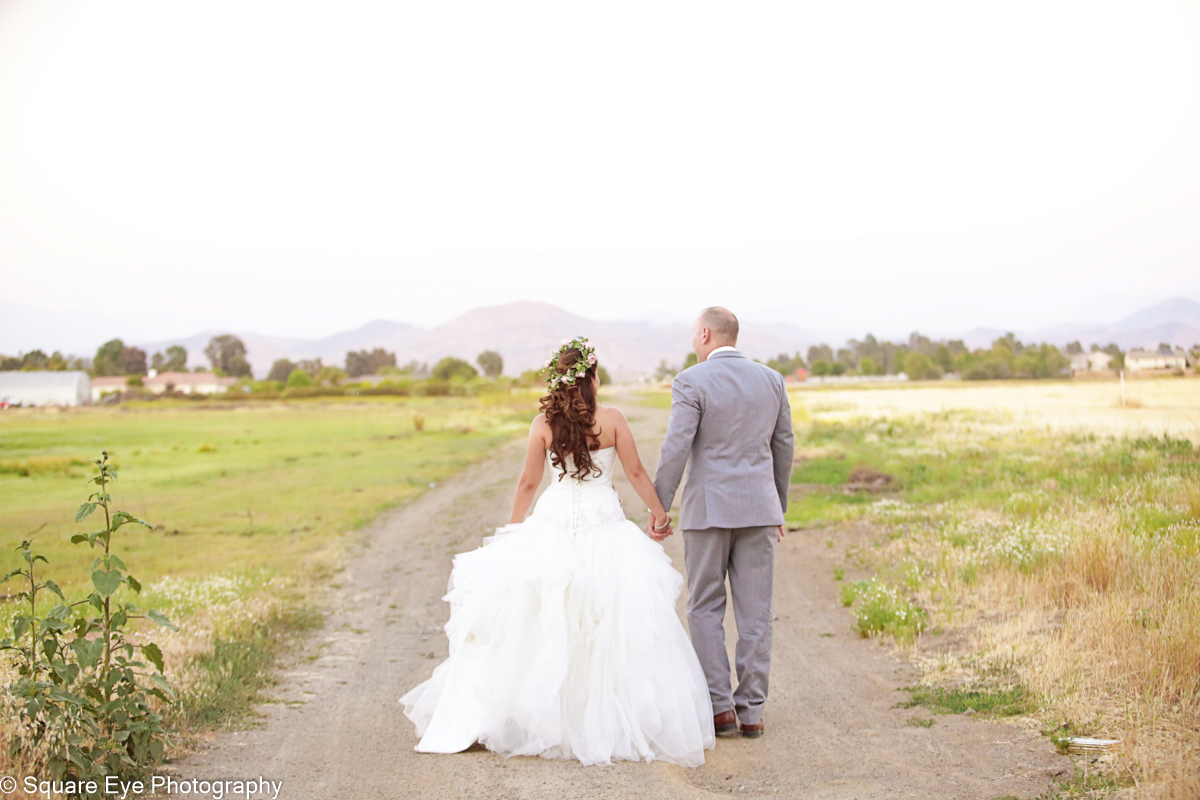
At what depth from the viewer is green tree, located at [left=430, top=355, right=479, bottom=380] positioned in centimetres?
9550

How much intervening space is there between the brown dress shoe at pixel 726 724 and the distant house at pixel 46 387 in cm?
1189

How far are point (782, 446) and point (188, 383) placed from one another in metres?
24.4

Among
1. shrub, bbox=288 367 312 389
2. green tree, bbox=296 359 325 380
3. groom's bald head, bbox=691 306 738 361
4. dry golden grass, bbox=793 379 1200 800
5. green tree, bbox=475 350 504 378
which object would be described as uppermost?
green tree, bbox=475 350 504 378

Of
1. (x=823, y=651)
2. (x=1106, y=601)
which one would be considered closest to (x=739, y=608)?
(x=823, y=651)

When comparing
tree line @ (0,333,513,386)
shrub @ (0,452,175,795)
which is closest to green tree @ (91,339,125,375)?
tree line @ (0,333,513,386)

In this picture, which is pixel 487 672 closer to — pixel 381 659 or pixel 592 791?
pixel 592 791

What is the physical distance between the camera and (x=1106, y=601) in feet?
20.9

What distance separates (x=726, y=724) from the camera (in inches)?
208

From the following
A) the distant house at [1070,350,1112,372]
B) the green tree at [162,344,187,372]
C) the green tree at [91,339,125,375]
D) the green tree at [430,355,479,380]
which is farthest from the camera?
the green tree at [430,355,479,380]

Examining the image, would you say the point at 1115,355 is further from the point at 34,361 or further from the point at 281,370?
the point at 281,370

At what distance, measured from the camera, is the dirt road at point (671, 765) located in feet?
13.9

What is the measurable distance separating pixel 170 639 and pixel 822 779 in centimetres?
551

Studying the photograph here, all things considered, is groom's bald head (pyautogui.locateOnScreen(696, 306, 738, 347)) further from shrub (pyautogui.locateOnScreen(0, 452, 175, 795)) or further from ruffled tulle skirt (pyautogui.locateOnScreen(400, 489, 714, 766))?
shrub (pyautogui.locateOnScreen(0, 452, 175, 795))

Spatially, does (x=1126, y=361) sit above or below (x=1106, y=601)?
above
